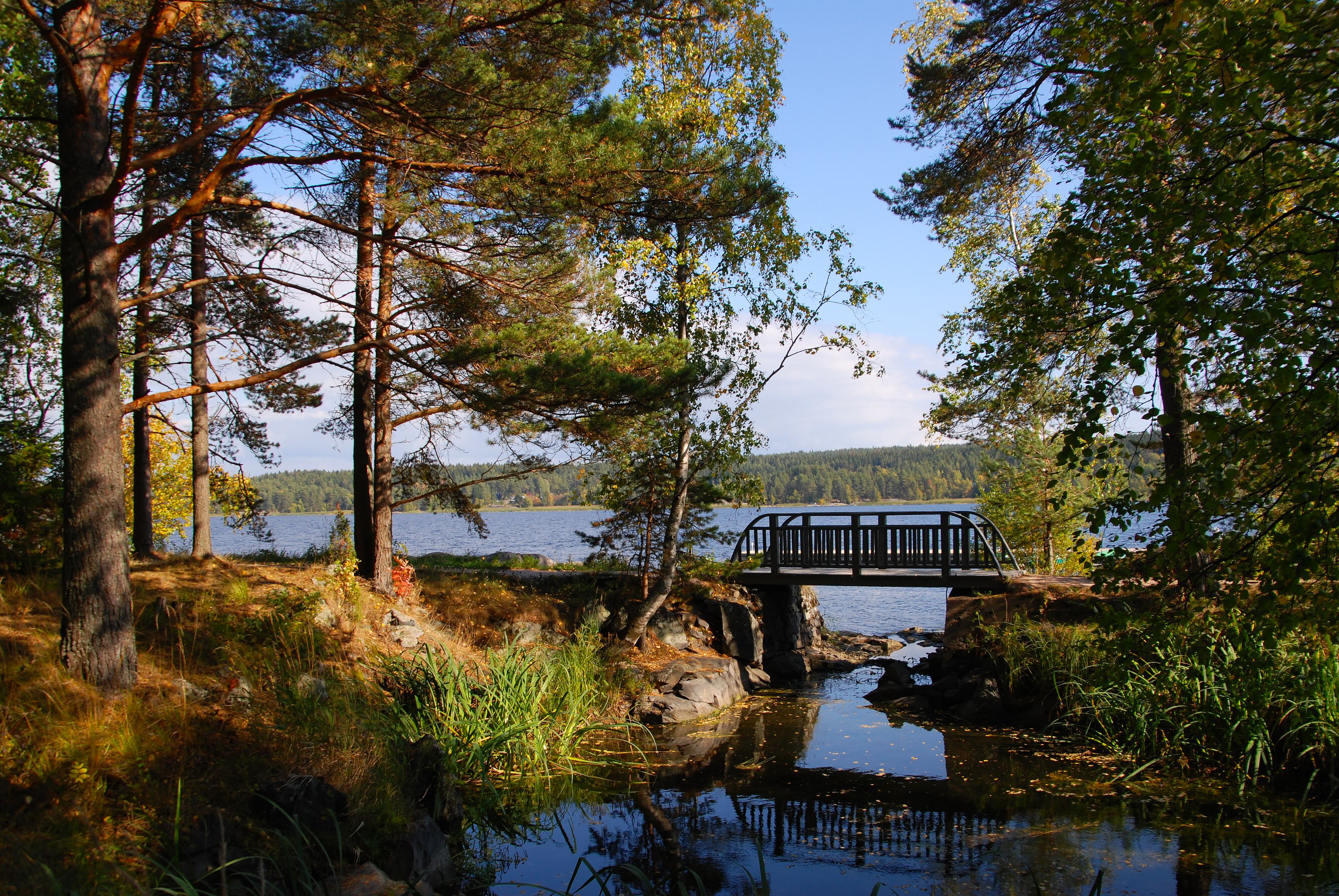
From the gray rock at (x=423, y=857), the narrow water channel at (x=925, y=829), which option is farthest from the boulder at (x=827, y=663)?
the gray rock at (x=423, y=857)

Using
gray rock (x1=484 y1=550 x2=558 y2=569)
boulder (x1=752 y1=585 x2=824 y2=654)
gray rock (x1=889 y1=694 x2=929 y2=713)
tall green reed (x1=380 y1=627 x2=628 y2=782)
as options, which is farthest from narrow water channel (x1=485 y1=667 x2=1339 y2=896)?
gray rock (x1=484 y1=550 x2=558 y2=569)

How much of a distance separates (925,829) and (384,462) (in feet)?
24.2

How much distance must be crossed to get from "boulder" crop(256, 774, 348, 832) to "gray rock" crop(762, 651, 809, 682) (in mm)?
8636

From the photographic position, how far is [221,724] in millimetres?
5336

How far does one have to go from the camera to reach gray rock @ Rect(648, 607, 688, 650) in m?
11.6

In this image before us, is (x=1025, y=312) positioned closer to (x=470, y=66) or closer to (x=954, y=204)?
(x=470, y=66)

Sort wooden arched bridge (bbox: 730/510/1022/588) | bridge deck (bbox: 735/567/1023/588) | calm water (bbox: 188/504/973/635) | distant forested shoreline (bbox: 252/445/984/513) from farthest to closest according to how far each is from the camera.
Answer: distant forested shoreline (bbox: 252/445/984/513)
calm water (bbox: 188/504/973/635)
wooden arched bridge (bbox: 730/510/1022/588)
bridge deck (bbox: 735/567/1023/588)

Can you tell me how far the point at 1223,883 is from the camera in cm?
493

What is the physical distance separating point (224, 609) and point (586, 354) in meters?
4.21

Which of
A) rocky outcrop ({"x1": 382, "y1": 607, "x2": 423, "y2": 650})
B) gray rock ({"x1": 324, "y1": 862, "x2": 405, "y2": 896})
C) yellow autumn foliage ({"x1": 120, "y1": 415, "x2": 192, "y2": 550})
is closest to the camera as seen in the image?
gray rock ({"x1": 324, "y1": 862, "x2": 405, "y2": 896})

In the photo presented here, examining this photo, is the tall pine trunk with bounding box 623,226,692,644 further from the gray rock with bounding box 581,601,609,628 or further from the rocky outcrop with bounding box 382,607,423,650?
the rocky outcrop with bounding box 382,607,423,650

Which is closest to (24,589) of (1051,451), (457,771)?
(457,771)

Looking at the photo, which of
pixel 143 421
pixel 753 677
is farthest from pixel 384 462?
pixel 753 677

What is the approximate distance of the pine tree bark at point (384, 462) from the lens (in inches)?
387
